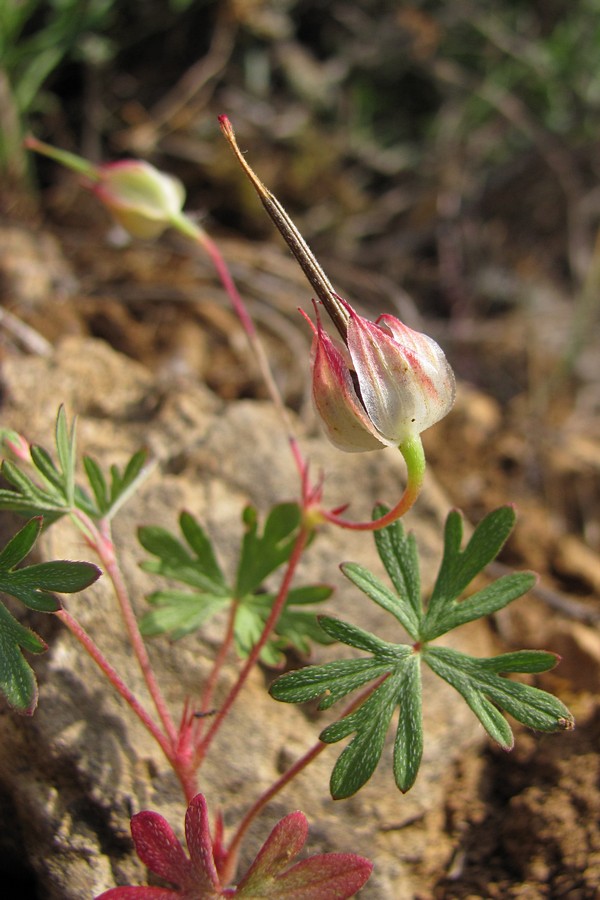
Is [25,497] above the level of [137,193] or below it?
below

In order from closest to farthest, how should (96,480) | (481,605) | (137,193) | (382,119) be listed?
(481,605) < (96,480) < (137,193) < (382,119)

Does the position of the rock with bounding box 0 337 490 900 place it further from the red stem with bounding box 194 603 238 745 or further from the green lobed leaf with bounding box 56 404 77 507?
the green lobed leaf with bounding box 56 404 77 507

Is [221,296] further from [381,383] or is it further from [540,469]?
[381,383]

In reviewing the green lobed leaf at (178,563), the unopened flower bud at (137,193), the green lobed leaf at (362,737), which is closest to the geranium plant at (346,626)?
the green lobed leaf at (362,737)

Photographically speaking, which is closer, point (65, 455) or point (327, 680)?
point (327, 680)

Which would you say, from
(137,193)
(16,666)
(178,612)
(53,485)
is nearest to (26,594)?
(16,666)

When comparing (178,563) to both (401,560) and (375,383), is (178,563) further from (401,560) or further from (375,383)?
(375,383)

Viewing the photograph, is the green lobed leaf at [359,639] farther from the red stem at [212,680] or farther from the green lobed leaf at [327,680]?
the red stem at [212,680]

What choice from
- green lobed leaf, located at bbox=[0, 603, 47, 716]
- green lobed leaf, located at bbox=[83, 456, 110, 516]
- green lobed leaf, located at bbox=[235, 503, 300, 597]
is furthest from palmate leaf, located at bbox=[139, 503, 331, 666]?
green lobed leaf, located at bbox=[0, 603, 47, 716]
